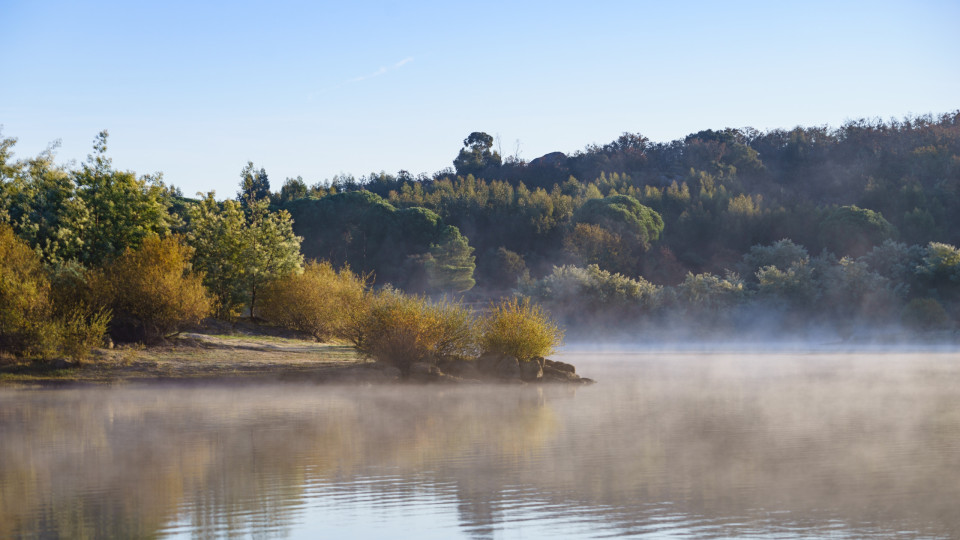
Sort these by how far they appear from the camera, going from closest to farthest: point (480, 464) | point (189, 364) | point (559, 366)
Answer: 1. point (480, 464)
2. point (189, 364)
3. point (559, 366)

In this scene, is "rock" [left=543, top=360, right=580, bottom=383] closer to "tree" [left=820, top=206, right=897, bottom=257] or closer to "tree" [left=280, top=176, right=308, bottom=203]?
"tree" [left=820, top=206, right=897, bottom=257]

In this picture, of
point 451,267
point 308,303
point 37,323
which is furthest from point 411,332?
point 451,267

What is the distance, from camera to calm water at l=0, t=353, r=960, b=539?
7.88 m

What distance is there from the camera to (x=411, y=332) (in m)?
23.4

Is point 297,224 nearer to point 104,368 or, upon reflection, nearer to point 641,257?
point 641,257

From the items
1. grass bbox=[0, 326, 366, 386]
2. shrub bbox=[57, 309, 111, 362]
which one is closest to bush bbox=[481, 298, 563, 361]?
grass bbox=[0, 326, 366, 386]

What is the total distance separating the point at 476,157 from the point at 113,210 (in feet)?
265

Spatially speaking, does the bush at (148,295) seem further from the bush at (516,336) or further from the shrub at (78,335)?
the bush at (516,336)

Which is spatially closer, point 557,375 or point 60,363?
point 60,363

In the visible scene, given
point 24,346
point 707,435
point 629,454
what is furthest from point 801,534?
point 24,346

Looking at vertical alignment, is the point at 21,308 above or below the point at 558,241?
below

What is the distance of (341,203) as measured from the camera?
76.3 meters

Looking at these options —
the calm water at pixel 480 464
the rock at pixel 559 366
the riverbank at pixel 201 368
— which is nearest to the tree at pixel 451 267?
the riverbank at pixel 201 368

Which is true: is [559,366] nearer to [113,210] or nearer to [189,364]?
[189,364]
